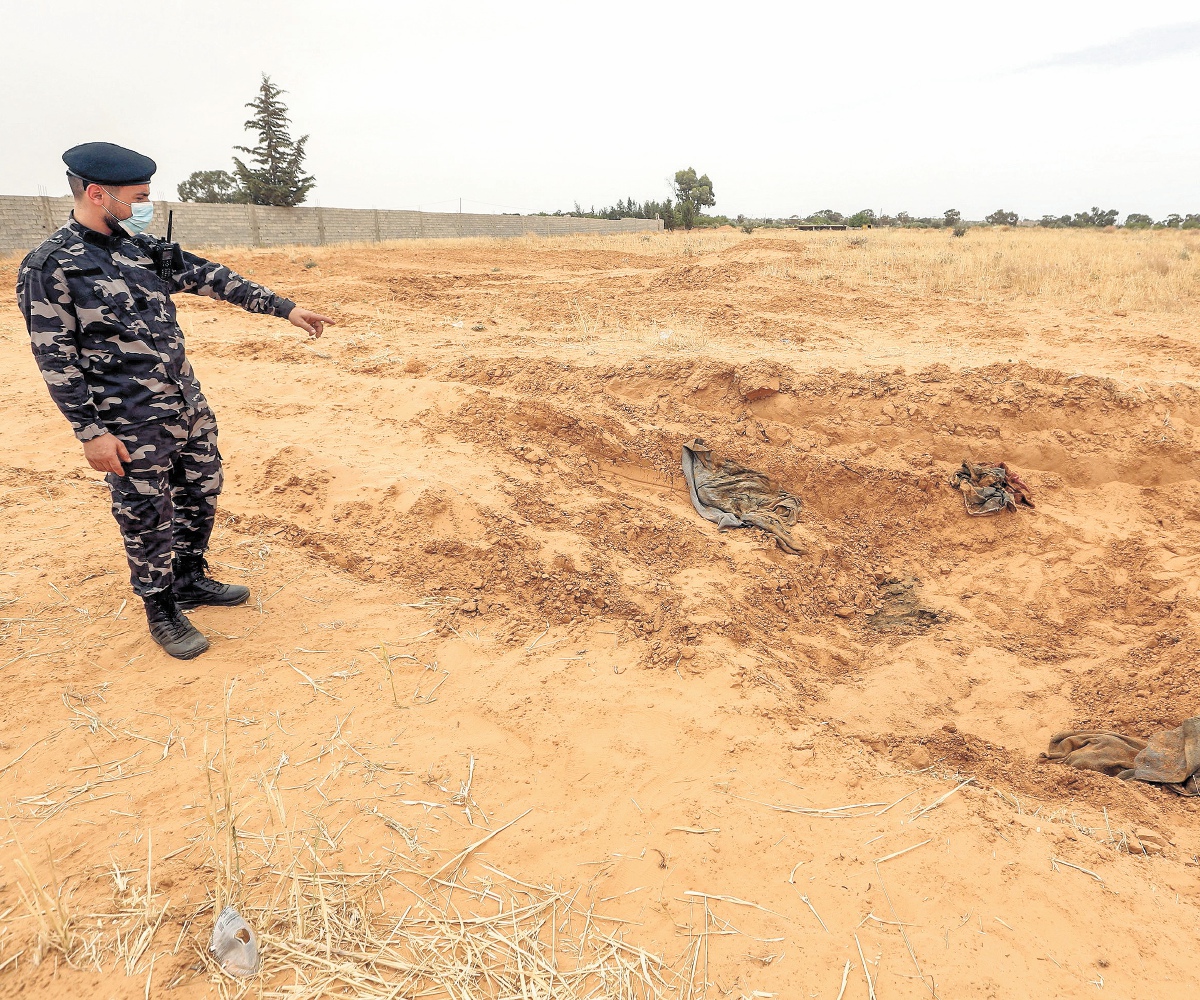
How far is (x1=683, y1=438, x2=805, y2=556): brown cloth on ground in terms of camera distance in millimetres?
4941

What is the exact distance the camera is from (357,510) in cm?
420

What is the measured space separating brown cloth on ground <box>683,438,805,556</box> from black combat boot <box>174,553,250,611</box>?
9.92ft

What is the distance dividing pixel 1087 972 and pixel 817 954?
2.29 feet

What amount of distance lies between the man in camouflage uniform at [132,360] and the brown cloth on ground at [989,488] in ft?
16.2

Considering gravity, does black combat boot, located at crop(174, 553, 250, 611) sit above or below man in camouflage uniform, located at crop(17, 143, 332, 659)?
below

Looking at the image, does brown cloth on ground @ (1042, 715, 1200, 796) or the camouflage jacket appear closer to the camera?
the camouflage jacket

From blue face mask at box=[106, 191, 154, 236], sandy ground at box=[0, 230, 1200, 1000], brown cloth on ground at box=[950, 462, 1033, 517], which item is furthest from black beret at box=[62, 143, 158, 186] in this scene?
brown cloth on ground at box=[950, 462, 1033, 517]

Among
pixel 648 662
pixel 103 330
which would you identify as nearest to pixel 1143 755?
pixel 648 662

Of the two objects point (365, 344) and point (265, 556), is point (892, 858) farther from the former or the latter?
point (365, 344)

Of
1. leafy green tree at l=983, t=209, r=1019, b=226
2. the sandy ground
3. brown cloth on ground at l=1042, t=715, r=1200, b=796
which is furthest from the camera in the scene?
leafy green tree at l=983, t=209, r=1019, b=226

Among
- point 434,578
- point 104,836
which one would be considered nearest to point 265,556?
point 434,578

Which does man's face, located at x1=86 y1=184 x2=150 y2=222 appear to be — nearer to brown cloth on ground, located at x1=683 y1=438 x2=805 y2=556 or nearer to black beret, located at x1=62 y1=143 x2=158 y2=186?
black beret, located at x1=62 y1=143 x2=158 y2=186

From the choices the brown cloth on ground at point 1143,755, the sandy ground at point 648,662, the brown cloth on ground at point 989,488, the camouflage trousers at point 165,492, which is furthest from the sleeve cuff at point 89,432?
the brown cloth on ground at point 989,488

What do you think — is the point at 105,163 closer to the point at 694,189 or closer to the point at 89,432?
the point at 89,432
